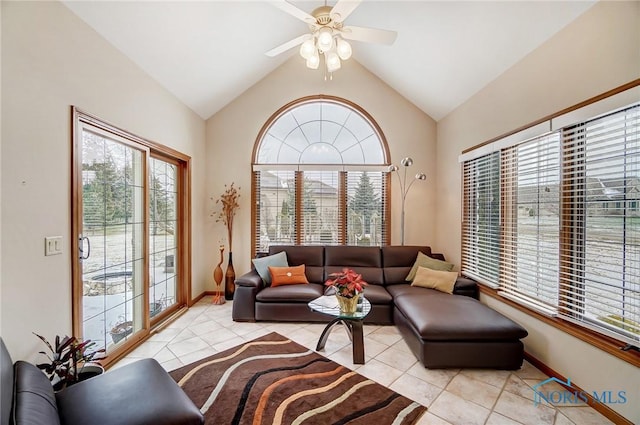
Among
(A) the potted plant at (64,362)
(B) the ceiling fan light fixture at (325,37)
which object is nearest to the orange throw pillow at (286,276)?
(A) the potted plant at (64,362)

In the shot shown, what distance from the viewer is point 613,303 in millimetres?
1860

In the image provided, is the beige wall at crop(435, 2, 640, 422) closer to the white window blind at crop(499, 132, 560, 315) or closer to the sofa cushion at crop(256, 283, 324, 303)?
the white window blind at crop(499, 132, 560, 315)

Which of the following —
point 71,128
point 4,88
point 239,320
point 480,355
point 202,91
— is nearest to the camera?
point 4,88

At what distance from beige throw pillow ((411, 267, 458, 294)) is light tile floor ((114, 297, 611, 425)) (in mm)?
743

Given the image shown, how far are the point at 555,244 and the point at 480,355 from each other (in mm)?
1165

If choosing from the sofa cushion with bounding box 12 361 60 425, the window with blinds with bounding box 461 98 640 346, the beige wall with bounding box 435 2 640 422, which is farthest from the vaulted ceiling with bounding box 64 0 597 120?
the sofa cushion with bounding box 12 361 60 425

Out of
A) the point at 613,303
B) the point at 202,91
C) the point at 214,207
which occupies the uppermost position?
the point at 202,91

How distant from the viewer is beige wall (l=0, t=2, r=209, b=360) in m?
1.62

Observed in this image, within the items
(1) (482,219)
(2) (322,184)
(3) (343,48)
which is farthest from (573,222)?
(2) (322,184)

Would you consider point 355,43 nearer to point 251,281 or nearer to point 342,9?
point 342,9

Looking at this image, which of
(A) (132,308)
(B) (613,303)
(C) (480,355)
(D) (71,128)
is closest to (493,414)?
(C) (480,355)

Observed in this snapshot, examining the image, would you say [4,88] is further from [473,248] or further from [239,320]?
[473,248]

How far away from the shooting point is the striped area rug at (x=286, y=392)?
1827 millimetres

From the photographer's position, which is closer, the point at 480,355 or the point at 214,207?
the point at 480,355
